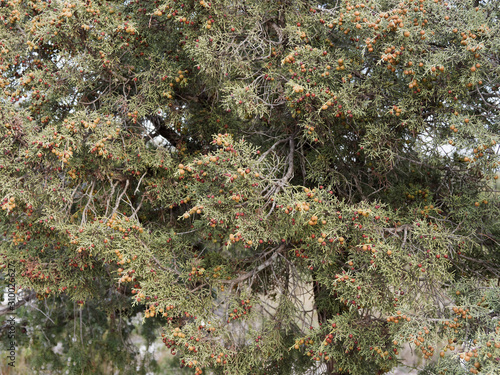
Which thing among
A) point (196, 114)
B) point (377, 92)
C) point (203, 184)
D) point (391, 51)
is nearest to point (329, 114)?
point (377, 92)

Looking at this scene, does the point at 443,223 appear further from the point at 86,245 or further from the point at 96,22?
the point at 96,22

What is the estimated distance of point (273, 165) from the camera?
429cm

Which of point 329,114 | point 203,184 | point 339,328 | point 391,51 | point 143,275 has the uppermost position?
point 391,51

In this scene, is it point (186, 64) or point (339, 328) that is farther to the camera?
point (186, 64)

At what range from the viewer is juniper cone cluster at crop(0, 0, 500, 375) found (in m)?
3.58

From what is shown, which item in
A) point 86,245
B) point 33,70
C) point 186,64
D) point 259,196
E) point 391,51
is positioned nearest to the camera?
point 391,51

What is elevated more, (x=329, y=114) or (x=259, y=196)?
(x=329, y=114)

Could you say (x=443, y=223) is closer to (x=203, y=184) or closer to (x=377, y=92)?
(x=377, y=92)

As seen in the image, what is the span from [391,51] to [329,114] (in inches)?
30.1

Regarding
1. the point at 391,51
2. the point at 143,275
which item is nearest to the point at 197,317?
the point at 143,275

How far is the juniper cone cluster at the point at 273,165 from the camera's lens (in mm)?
3584

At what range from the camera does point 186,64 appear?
4.89m

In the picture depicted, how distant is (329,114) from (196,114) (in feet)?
5.81

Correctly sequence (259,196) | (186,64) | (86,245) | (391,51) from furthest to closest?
(186,64) < (86,245) < (259,196) < (391,51)
